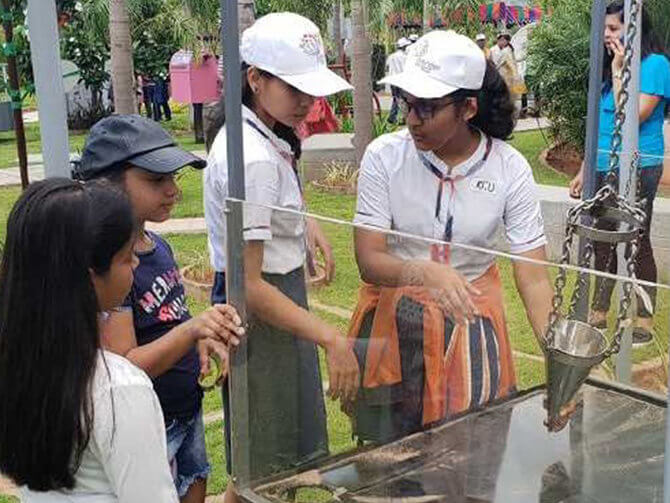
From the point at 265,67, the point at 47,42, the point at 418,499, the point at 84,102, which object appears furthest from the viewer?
the point at 84,102

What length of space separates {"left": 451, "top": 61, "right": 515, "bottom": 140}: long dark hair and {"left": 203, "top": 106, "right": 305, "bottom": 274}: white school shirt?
45 cm

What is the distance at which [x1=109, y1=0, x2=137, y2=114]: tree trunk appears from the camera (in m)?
8.00

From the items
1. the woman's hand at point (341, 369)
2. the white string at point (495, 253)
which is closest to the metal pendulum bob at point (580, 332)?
the white string at point (495, 253)

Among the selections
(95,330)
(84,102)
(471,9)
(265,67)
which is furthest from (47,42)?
(471,9)

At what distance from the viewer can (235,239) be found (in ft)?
5.94

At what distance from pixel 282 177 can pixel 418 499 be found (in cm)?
75

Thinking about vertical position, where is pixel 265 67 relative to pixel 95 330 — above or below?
above

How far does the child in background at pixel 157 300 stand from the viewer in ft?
6.07

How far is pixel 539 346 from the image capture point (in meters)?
1.72

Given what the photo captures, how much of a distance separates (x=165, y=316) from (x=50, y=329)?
0.64 m

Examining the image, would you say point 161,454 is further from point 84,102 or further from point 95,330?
point 84,102

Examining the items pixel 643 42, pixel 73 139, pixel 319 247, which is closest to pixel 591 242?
pixel 319 247

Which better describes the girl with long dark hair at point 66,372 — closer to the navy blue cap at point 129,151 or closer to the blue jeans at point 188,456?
the navy blue cap at point 129,151

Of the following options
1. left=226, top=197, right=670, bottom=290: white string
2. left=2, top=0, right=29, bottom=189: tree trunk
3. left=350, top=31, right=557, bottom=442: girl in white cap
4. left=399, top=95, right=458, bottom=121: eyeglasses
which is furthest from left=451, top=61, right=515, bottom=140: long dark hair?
left=2, top=0, right=29, bottom=189: tree trunk
